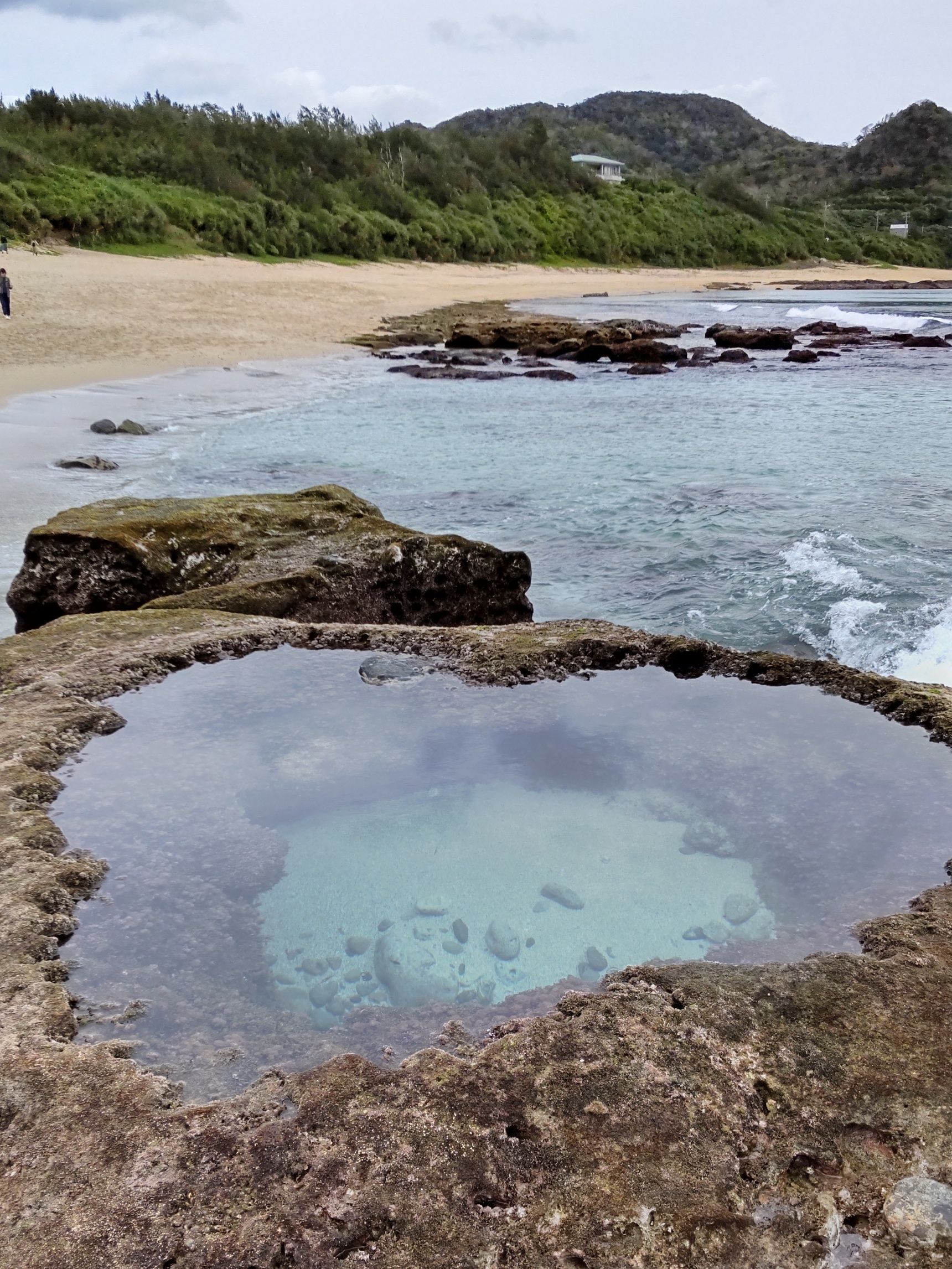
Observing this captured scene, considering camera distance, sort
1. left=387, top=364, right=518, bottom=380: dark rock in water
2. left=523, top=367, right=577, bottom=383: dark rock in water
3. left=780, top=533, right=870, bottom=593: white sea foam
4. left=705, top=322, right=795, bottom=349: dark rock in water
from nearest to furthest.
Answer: left=780, top=533, right=870, bottom=593: white sea foam → left=387, top=364, right=518, bottom=380: dark rock in water → left=523, top=367, right=577, bottom=383: dark rock in water → left=705, top=322, right=795, bottom=349: dark rock in water

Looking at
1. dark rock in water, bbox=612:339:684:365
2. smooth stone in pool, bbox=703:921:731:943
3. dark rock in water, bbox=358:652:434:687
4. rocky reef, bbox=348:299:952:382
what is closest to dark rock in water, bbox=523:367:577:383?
rocky reef, bbox=348:299:952:382

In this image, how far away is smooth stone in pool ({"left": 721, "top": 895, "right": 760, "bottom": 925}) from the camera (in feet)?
9.54

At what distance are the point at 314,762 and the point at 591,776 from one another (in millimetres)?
1006

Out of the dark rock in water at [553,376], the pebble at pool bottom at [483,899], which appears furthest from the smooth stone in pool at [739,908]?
the dark rock in water at [553,376]

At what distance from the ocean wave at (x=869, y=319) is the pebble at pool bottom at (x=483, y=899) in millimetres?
31812

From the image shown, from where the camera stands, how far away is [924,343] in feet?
84.9

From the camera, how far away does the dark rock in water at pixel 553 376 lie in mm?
19594

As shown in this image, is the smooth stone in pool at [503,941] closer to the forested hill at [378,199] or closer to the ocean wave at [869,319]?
the forested hill at [378,199]

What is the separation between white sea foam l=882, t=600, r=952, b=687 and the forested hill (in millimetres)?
29296

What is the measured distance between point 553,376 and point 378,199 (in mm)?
31559

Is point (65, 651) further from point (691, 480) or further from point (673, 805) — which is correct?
point (691, 480)

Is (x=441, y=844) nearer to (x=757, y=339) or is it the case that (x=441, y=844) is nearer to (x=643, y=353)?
(x=643, y=353)

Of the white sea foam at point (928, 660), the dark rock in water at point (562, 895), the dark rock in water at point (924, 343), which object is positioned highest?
the dark rock in water at point (924, 343)

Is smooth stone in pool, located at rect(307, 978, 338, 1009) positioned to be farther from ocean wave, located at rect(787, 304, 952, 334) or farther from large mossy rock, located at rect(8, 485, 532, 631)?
→ ocean wave, located at rect(787, 304, 952, 334)
